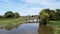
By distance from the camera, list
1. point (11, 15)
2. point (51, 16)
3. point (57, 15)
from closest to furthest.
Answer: point (51, 16), point (57, 15), point (11, 15)

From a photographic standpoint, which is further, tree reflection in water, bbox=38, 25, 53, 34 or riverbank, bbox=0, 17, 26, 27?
riverbank, bbox=0, 17, 26, 27

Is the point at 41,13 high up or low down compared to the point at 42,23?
up

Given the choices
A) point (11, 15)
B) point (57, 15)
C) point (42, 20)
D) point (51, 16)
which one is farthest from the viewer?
point (11, 15)

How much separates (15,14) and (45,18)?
4613cm

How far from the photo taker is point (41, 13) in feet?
176

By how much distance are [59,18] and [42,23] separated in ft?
66.8

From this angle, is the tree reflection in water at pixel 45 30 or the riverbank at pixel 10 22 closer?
the tree reflection in water at pixel 45 30

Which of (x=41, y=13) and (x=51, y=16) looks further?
(x=51, y=16)

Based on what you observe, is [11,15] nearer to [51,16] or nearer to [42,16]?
[51,16]

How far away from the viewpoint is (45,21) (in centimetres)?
5169

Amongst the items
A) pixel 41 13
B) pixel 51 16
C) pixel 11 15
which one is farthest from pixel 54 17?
pixel 11 15

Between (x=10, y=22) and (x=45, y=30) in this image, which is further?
(x=10, y=22)

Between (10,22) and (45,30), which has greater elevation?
(10,22)

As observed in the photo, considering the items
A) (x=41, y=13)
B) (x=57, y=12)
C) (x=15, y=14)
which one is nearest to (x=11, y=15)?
(x=15, y=14)
